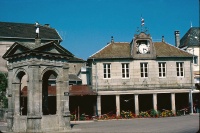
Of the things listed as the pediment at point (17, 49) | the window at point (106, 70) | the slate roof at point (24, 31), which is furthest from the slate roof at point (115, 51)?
the pediment at point (17, 49)

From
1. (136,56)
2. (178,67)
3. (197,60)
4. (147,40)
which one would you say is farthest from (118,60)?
(197,60)

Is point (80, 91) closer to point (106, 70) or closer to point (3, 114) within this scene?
point (106, 70)

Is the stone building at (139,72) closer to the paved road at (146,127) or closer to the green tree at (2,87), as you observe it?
the paved road at (146,127)

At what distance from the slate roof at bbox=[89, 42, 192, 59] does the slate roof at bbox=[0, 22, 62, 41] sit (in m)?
9.52

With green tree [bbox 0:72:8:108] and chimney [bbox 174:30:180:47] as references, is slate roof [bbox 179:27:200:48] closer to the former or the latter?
chimney [bbox 174:30:180:47]

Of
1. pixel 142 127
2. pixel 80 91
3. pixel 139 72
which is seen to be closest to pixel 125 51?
pixel 139 72

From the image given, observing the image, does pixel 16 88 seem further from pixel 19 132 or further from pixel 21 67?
pixel 19 132

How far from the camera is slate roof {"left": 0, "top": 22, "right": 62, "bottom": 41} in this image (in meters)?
37.6

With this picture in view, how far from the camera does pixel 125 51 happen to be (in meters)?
33.8

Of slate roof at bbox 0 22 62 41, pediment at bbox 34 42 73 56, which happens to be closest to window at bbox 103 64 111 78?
slate roof at bbox 0 22 62 41

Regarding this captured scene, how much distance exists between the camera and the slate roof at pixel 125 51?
32656 mm

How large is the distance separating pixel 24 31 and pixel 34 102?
24.4 m

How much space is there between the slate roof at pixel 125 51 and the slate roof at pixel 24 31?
952 cm

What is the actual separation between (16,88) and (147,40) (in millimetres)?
18689
